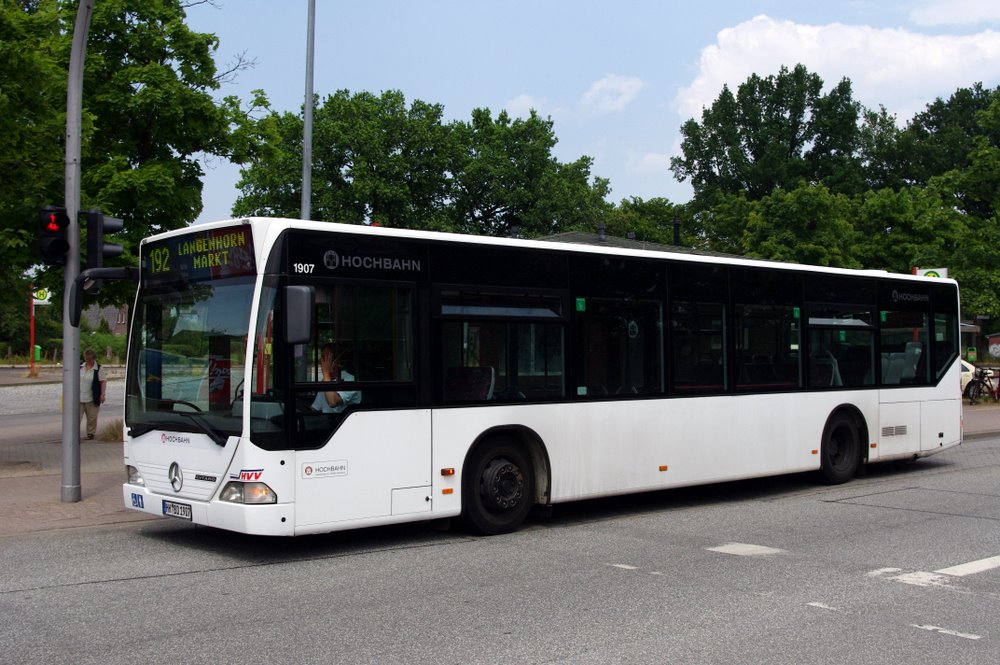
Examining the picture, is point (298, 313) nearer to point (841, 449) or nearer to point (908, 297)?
point (841, 449)

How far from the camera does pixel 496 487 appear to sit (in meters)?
9.88

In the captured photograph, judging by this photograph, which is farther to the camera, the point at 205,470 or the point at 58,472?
the point at 58,472

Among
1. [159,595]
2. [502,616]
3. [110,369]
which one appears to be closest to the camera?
[502,616]

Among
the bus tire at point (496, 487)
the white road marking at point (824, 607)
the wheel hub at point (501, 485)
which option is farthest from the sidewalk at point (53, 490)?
the white road marking at point (824, 607)

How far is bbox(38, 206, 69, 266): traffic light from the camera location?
11586mm

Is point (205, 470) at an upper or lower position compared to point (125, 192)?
lower

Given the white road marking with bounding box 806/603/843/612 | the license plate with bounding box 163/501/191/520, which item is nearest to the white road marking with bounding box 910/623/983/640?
the white road marking with bounding box 806/603/843/612

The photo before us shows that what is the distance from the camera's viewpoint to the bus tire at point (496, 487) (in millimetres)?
9742

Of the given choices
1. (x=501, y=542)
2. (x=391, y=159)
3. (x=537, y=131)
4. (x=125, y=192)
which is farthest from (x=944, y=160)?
(x=501, y=542)

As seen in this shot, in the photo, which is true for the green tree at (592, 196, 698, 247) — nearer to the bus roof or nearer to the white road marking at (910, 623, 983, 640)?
the bus roof

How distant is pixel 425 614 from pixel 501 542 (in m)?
2.84

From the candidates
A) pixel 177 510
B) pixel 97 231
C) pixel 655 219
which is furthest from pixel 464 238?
pixel 655 219

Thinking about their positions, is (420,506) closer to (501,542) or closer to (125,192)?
(501,542)

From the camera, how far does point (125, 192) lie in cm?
1780
